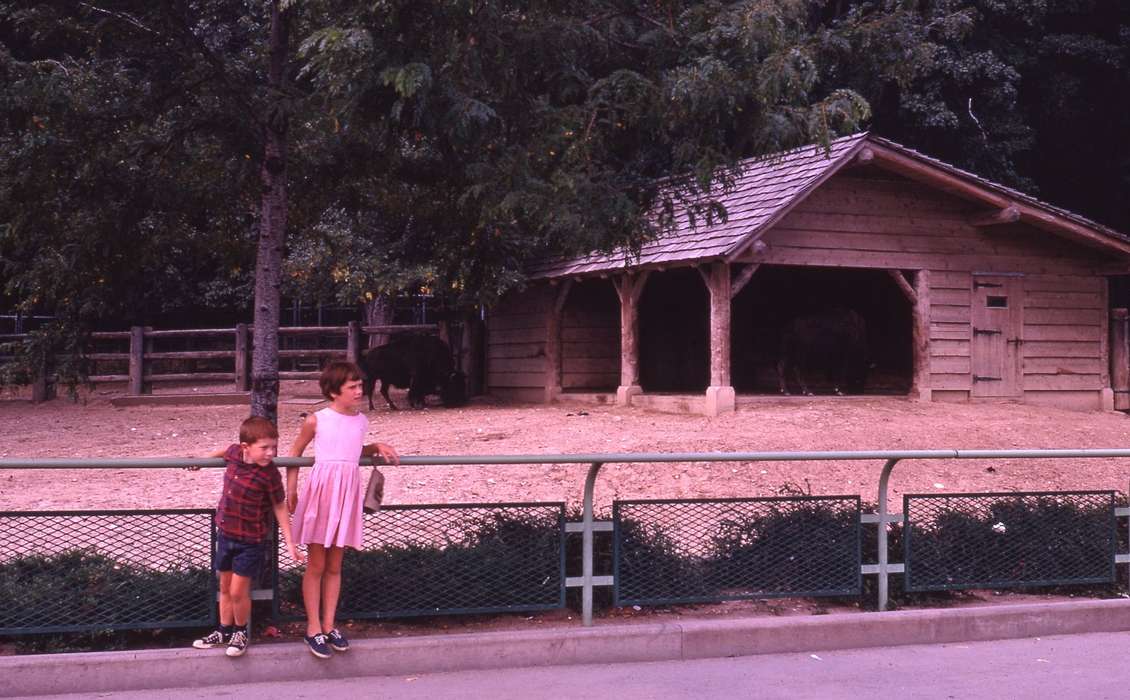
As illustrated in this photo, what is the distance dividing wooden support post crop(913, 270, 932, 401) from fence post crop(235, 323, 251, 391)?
12317mm

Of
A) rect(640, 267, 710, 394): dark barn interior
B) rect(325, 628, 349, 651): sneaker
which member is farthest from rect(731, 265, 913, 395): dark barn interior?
rect(325, 628, 349, 651): sneaker

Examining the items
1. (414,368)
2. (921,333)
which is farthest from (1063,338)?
(414,368)

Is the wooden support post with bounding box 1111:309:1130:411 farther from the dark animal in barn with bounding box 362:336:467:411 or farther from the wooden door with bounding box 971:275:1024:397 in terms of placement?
the dark animal in barn with bounding box 362:336:467:411

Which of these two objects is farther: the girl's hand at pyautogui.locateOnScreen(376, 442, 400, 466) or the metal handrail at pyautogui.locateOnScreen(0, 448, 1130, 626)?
the girl's hand at pyautogui.locateOnScreen(376, 442, 400, 466)

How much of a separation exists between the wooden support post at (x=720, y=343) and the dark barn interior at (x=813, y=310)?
451 cm

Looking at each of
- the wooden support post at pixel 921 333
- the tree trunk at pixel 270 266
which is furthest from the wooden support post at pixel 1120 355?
the tree trunk at pixel 270 266

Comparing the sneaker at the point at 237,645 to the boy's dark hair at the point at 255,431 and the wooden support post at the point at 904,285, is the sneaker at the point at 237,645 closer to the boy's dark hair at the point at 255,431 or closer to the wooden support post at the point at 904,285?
the boy's dark hair at the point at 255,431

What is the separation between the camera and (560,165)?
26.5 ft

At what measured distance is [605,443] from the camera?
49.5ft

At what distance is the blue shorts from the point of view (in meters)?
6.22

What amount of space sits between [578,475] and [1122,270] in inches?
475

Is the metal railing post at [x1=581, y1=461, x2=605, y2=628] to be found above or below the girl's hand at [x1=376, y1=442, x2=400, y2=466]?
below

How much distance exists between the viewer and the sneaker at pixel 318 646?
6270 millimetres

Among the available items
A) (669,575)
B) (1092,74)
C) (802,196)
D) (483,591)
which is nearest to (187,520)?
(483,591)
